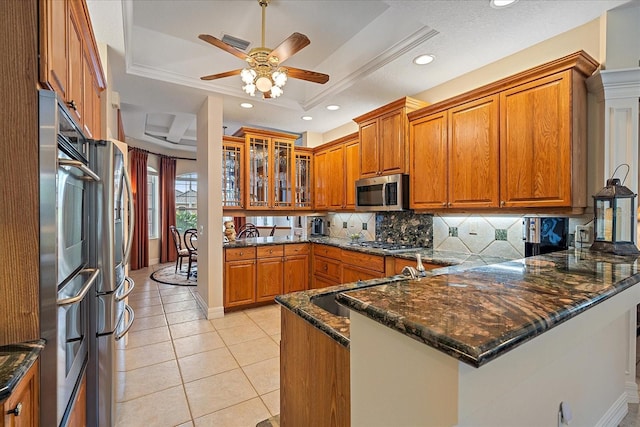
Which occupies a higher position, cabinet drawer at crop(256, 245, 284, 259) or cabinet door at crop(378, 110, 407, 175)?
cabinet door at crop(378, 110, 407, 175)

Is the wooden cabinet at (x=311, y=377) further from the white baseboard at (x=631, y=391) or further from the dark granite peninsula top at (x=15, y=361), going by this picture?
the white baseboard at (x=631, y=391)

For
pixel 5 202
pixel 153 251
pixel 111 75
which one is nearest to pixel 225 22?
pixel 111 75

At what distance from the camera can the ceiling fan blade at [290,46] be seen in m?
2.13

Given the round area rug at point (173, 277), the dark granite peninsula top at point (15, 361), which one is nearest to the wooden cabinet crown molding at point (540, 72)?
the dark granite peninsula top at point (15, 361)

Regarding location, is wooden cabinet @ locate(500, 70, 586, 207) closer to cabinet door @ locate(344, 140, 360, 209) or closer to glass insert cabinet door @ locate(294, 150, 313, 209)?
cabinet door @ locate(344, 140, 360, 209)

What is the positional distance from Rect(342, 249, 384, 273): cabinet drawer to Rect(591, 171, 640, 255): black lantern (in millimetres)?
1714

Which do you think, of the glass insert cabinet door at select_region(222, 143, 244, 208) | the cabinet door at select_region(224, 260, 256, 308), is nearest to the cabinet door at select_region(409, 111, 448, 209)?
the cabinet door at select_region(224, 260, 256, 308)

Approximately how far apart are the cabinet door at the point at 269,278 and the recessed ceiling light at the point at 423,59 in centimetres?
284

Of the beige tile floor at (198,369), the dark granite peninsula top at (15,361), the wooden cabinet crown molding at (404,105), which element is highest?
the wooden cabinet crown molding at (404,105)

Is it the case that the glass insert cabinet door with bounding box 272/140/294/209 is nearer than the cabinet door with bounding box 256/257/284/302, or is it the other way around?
the cabinet door with bounding box 256/257/284/302

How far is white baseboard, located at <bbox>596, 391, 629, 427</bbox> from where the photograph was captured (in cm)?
159

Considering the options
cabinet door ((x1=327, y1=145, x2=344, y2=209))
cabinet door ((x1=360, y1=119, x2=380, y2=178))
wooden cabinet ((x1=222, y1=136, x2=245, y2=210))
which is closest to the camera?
cabinet door ((x1=360, y1=119, x2=380, y2=178))

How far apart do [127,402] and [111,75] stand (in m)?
2.86

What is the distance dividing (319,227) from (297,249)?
0.92m
